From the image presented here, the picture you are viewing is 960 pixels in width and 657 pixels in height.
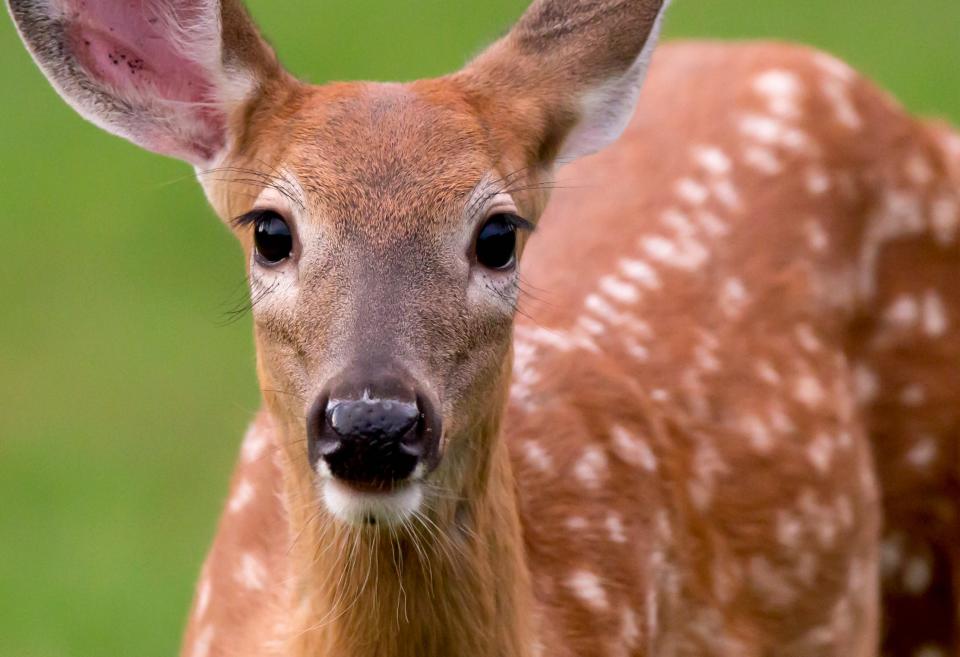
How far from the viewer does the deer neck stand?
3885 millimetres

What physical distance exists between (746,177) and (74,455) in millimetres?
3511

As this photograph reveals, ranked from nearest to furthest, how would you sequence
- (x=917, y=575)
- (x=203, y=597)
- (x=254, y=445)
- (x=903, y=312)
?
(x=203, y=597) < (x=254, y=445) < (x=903, y=312) < (x=917, y=575)

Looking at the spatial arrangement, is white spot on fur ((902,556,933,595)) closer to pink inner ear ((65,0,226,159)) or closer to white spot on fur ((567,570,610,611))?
white spot on fur ((567,570,610,611))

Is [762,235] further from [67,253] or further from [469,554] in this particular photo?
[67,253]

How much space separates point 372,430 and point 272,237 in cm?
61

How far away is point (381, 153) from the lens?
3.77 meters

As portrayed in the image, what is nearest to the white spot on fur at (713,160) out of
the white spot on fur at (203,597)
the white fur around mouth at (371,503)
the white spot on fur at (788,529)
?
the white spot on fur at (788,529)

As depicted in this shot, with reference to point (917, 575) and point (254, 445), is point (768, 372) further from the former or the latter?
point (254, 445)

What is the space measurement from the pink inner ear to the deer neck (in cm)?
79

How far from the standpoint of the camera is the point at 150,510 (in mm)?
7434

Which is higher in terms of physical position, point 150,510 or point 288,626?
point 150,510

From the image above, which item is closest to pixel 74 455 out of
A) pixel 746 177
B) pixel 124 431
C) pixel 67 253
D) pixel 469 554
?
pixel 124 431

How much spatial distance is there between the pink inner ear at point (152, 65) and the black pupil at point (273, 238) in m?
0.42

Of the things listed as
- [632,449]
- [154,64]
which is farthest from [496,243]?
[632,449]
